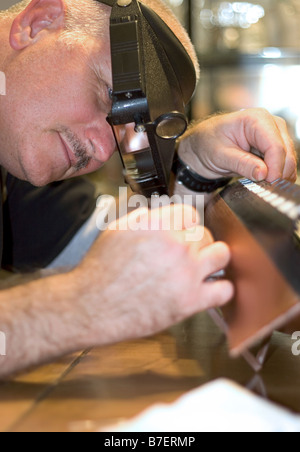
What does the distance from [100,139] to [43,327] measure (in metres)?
0.51

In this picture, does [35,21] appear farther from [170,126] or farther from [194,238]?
[194,238]

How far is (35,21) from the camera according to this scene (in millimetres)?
989

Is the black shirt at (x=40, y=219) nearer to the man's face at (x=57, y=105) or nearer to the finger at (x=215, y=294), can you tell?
the man's face at (x=57, y=105)

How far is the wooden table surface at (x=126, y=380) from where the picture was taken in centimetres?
45

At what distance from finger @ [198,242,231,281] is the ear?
2.02 ft

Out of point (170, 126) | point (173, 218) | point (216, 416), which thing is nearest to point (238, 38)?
point (170, 126)

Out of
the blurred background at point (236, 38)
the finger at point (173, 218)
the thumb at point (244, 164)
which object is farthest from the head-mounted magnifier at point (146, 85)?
the blurred background at point (236, 38)

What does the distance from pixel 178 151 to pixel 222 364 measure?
0.77 metres

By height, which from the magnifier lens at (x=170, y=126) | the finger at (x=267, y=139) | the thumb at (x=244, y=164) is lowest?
the thumb at (x=244, y=164)

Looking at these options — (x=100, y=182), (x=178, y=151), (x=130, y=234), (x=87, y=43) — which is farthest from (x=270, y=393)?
(x=100, y=182)

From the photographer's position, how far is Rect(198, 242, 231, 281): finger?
20.9 inches

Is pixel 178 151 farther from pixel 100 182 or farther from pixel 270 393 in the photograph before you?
pixel 100 182

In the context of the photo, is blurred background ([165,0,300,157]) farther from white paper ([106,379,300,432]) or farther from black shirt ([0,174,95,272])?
white paper ([106,379,300,432])

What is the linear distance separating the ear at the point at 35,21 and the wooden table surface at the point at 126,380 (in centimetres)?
61
